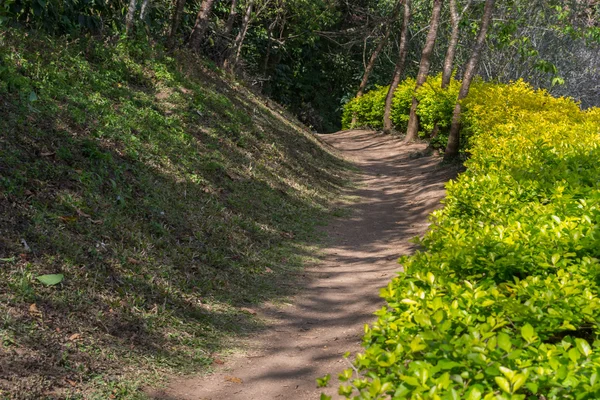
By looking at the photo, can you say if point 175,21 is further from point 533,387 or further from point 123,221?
point 533,387

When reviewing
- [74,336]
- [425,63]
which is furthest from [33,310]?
[425,63]

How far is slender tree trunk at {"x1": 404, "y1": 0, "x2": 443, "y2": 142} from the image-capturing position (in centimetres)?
2158

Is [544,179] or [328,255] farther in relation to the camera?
[328,255]

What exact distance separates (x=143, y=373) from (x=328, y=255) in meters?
4.90

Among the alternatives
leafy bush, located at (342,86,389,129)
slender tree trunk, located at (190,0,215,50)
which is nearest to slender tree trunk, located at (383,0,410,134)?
leafy bush, located at (342,86,389,129)

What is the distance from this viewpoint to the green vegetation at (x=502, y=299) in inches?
99.8

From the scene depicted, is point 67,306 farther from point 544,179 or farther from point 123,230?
point 544,179

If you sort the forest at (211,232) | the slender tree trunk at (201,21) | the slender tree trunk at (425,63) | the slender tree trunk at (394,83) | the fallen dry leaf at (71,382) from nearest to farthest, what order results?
the forest at (211,232) → the fallen dry leaf at (71,382) → the slender tree trunk at (201,21) → the slender tree trunk at (425,63) → the slender tree trunk at (394,83)

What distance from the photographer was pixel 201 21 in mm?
16562

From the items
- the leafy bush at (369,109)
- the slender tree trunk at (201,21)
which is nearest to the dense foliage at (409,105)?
the leafy bush at (369,109)

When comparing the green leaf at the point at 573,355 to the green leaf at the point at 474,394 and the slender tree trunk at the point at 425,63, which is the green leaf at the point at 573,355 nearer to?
the green leaf at the point at 474,394

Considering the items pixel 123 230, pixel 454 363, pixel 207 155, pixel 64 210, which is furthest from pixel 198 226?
pixel 454 363

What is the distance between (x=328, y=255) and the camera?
984 centimetres

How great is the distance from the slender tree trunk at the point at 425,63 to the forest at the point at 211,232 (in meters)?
5.91
